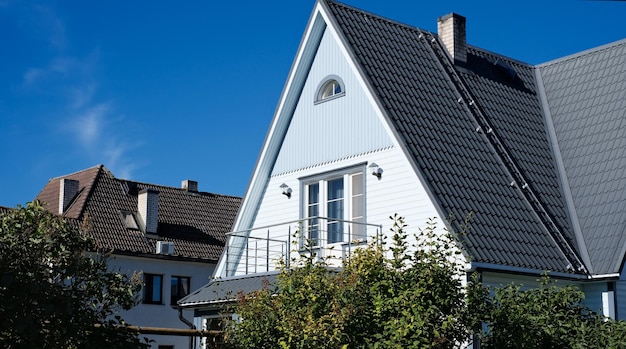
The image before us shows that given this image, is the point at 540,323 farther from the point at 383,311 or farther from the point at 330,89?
the point at 330,89

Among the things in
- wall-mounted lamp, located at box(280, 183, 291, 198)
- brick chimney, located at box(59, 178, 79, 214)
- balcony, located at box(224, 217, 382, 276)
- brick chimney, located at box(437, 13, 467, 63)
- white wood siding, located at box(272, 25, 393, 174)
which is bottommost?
balcony, located at box(224, 217, 382, 276)

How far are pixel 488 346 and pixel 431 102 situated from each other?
719 cm

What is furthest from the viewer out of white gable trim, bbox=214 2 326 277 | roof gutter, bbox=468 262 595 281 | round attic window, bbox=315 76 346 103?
white gable trim, bbox=214 2 326 277

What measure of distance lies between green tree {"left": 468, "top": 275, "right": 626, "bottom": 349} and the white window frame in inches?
192

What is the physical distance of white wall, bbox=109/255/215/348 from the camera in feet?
116

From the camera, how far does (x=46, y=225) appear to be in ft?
37.1

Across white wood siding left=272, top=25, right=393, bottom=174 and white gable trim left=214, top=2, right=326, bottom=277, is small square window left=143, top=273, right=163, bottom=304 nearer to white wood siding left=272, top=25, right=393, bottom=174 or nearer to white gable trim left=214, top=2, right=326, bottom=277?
white gable trim left=214, top=2, right=326, bottom=277

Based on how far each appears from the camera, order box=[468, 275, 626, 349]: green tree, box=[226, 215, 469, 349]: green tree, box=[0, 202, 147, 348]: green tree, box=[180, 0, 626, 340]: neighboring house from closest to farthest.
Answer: box=[0, 202, 147, 348]: green tree < box=[226, 215, 469, 349]: green tree < box=[468, 275, 626, 349]: green tree < box=[180, 0, 626, 340]: neighboring house

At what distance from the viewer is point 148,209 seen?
125 ft

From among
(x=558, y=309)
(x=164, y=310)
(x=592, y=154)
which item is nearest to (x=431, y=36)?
(x=592, y=154)

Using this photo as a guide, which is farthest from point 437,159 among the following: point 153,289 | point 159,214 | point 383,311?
point 159,214

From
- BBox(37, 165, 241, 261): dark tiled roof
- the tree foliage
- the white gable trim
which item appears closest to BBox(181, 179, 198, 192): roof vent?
BBox(37, 165, 241, 261): dark tiled roof

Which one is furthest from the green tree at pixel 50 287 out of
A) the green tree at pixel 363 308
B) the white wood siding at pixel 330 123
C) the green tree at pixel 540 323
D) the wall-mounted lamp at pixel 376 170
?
the white wood siding at pixel 330 123

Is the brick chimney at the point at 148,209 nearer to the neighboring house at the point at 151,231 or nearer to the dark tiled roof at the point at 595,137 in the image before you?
the neighboring house at the point at 151,231
